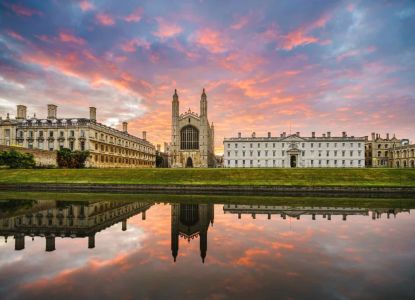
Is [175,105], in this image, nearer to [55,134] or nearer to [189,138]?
[189,138]

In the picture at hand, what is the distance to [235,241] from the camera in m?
12.5

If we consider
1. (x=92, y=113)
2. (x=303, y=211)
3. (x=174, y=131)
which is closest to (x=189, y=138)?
(x=174, y=131)

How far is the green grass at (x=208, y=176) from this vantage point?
43.2 meters

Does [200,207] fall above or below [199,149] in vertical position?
below

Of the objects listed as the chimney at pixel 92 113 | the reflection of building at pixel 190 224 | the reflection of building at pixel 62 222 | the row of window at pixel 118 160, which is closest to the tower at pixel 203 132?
the row of window at pixel 118 160

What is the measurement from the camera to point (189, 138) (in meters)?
94.5

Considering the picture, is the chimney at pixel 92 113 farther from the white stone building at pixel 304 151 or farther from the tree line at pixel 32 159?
the white stone building at pixel 304 151

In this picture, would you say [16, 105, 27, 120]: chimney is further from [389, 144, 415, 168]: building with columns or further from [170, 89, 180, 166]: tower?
[389, 144, 415, 168]: building with columns

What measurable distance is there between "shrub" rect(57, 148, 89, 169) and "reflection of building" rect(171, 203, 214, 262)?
5000cm

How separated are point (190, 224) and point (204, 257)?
5.66m

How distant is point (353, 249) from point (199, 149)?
266 feet

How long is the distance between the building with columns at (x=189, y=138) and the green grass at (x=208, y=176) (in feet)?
132

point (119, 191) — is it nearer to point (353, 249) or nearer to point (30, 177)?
point (30, 177)

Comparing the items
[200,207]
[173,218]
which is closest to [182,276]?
[173,218]
